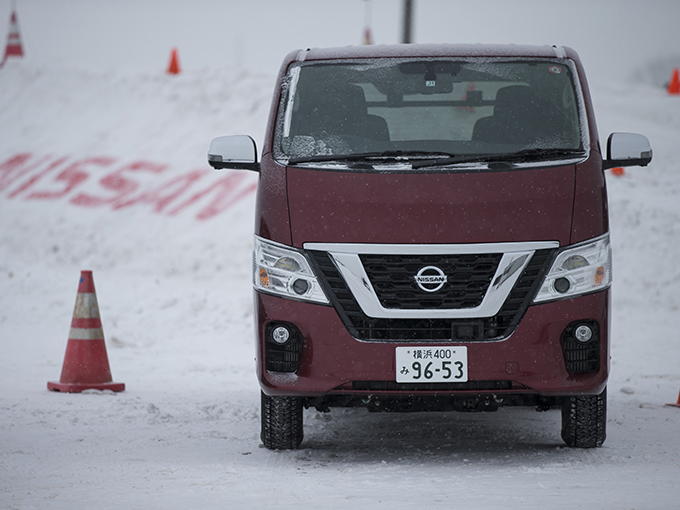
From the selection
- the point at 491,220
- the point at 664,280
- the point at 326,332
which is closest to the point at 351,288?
the point at 326,332

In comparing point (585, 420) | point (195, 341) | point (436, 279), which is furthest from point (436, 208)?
point (195, 341)

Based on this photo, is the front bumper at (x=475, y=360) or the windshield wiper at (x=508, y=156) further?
the windshield wiper at (x=508, y=156)

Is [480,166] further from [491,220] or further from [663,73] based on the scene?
[663,73]

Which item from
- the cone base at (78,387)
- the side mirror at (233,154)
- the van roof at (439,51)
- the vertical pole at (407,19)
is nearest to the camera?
the side mirror at (233,154)

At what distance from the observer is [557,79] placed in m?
5.88

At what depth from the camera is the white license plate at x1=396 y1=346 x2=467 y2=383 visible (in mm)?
5016

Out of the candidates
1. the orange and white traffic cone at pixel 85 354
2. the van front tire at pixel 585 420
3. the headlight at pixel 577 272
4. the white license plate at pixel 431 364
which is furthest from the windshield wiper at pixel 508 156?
the orange and white traffic cone at pixel 85 354

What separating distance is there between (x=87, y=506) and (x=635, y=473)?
259cm

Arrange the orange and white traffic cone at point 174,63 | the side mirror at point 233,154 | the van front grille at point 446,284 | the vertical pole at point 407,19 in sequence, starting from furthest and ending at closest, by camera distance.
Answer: the orange and white traffic cone at point 174,63
the vertical pole at point 407,19
the side mirror at point 233,154
the van front grille at point 446,284

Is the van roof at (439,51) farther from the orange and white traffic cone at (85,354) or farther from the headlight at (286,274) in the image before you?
the orange and white traffic cone at (85,354)

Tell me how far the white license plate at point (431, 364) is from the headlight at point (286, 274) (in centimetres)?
49

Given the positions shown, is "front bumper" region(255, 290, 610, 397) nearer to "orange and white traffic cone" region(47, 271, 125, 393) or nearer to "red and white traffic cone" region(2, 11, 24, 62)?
"orange and white traffic cone" region(47, 271, 125, 393)

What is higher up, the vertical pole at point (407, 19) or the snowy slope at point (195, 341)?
the vertical pole at point (407, 19)

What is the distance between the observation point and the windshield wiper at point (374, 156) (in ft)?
17.7
